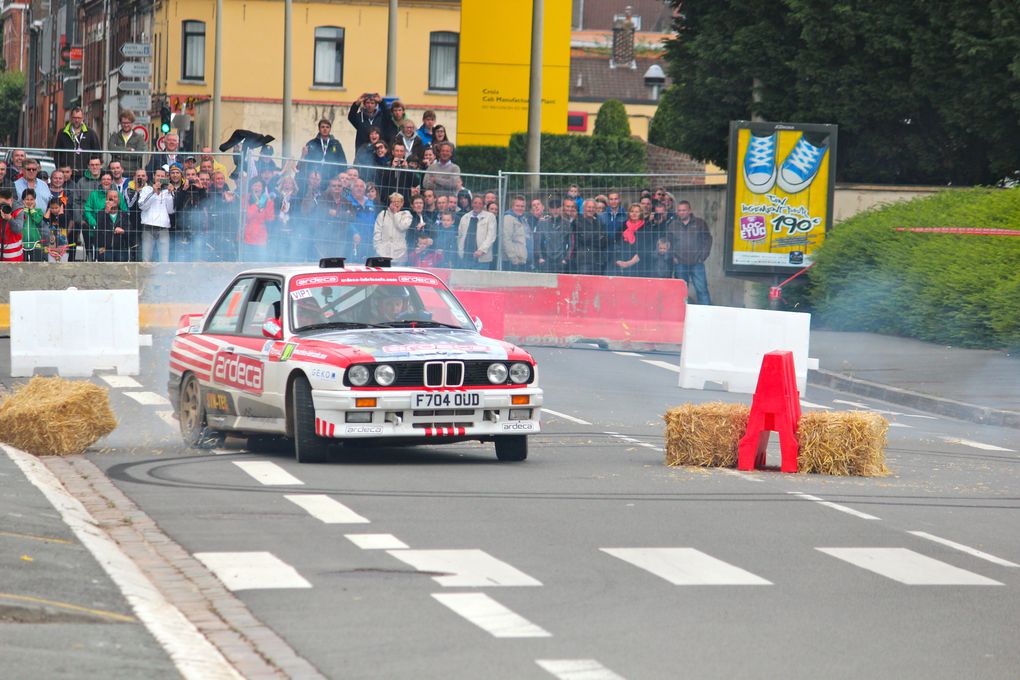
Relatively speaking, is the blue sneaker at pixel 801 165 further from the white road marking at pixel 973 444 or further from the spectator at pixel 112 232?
the white road marking at pixel 973 444

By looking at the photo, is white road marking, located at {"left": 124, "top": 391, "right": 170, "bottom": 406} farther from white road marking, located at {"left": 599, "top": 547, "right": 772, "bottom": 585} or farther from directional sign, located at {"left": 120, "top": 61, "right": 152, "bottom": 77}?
directional sign, located at {"left": 120, "top": 61, "right": 152, "bottom": 77}

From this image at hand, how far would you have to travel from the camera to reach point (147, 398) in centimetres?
1833

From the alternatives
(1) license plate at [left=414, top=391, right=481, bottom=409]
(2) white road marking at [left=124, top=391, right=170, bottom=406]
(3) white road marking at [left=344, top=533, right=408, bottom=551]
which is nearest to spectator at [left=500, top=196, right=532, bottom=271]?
(2) white road marking at [left=124, top=391, right=170, bottom=406]

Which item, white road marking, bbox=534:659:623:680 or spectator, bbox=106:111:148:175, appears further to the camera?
spectator, bbox=106:111:148:175

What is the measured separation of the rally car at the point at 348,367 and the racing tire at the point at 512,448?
1 centimetres

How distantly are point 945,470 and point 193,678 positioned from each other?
872 cm

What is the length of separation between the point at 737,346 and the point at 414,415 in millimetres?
8776

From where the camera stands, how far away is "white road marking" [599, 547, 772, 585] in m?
9.06

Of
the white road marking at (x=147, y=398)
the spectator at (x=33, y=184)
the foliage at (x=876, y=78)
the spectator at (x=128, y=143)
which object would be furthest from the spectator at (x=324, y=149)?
the white road marking at (x=147, y=398)

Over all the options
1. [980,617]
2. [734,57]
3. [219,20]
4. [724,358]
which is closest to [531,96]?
[734,57]

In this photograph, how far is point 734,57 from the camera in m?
34.5

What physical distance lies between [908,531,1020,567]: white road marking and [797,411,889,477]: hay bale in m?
2.72

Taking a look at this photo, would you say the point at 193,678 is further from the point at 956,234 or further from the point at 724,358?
the point at 956,234

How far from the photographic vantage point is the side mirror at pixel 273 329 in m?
13.7
